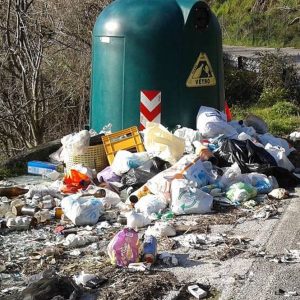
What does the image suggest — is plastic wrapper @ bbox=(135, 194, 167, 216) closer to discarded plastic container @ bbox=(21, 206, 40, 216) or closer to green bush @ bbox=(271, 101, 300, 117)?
discarded plastic container @ bbox=(21, 206, 40, 216)

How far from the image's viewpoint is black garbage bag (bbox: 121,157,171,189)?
18.7 ft

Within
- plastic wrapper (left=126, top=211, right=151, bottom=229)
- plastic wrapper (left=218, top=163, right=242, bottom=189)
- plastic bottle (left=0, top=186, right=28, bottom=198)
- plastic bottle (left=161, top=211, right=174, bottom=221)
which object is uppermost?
plastic wrapper (left=218, top=163, right=242, bottom=189)

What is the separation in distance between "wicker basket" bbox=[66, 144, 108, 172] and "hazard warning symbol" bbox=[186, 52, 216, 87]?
1194 mm

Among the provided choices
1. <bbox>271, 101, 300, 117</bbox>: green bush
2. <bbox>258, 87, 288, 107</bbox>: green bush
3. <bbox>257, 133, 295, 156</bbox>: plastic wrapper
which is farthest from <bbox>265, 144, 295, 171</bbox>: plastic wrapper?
<bbox>258, 87, 288, 107</bbox>: green bush

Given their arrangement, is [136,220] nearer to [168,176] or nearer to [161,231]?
[161,231]

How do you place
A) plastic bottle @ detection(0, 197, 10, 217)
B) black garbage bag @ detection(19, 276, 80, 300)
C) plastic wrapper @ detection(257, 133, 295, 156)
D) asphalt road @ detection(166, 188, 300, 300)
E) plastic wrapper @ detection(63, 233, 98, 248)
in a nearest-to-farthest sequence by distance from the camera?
black garbage bag @ detection(19, 276, 80, 300) < asphalt road @ detection(166, 188, 300, 300) < plastic wrapper @ detection(63, 233, 98, 248) < plastic bottle @ detection(0, 197, 10, 217) < plastic wrapper @ detection(257, 133, 295, 156)

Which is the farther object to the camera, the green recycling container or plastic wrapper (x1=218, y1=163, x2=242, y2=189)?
the green recycling container

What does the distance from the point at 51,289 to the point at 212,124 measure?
347 cm

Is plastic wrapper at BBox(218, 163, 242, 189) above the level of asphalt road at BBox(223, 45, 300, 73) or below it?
below

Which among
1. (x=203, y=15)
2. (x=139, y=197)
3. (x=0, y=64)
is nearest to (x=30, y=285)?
(x=139, y=197)

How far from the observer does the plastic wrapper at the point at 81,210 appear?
4820 millimetres

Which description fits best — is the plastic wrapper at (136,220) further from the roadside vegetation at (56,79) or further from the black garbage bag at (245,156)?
the roadside vegetation at (56,79)

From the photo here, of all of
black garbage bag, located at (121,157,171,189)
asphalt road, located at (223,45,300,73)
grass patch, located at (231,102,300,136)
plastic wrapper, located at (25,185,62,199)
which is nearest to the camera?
plastic wrapper, located at (25,185,62,199)

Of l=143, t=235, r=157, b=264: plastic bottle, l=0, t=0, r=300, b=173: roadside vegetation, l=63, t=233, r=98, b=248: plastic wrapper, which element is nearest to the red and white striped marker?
l=63, t=233, r=98, b=248: plastic wrapper
